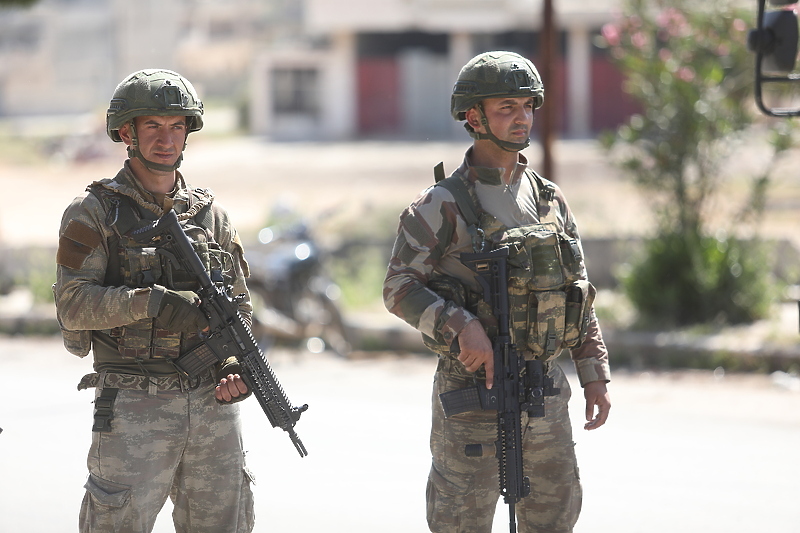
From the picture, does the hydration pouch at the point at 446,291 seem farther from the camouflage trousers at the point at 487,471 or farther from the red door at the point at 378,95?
the red door at the point at 378,95

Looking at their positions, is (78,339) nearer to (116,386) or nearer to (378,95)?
(116,386)

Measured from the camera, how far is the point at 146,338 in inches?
120

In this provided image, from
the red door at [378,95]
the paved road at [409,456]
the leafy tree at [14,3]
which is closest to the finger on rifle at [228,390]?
the paved road at [409,456]

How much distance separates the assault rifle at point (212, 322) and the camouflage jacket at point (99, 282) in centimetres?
9

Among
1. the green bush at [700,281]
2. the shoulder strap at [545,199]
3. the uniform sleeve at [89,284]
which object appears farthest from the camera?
the green bush at [700,281]

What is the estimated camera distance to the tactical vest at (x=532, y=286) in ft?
10.2

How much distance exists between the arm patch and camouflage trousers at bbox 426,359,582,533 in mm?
1132

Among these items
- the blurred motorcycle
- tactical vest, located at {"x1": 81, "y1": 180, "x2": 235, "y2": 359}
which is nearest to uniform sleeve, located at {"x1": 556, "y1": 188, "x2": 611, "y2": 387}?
tactical vest, located at {"x1": 81, "y1": 180, "x2": 235, "y2": 359}

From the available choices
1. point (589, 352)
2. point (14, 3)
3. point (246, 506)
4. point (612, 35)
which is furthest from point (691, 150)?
point (14, 3)

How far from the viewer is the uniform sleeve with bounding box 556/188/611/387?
3320mm

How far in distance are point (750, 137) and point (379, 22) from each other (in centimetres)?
2686

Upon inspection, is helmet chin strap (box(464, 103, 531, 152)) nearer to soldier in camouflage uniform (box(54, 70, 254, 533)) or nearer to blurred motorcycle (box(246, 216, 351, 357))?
soldier in camouflage uniform (box(54, 70, 254, 533))

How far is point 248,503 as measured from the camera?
322 centimetres

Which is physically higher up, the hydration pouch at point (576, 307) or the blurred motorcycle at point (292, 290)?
the hydration pouch at point (576, 307)
